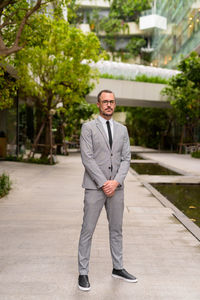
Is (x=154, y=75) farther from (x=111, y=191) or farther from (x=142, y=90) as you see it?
(x=111, y=191)

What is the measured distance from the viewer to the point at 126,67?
2905cm

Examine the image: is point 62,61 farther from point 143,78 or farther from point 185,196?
point 143,78

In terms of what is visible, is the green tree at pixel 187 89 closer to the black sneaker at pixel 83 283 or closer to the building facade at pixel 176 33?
the building facade at pixel 176 33

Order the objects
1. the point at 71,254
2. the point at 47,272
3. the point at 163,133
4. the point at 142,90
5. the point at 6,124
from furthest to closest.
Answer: the point at 163,133
the point at 142,90
the point at 6,124
the point at 71,254
the point at 47,272

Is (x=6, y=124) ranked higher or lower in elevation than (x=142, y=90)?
lower

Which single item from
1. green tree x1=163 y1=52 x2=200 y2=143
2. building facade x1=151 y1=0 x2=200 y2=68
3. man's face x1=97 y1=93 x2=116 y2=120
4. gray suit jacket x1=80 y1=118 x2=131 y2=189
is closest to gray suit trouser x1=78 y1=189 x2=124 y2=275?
gray suit jacket x1=80 y1=118 x2=131 y2=189

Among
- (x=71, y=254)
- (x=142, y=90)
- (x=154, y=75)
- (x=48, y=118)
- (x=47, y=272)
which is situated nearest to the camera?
(x=47, y=272)

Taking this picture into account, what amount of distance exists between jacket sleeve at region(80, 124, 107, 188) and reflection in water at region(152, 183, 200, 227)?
137 inches

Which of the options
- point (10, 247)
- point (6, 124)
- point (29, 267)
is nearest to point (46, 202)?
point (10, 247)

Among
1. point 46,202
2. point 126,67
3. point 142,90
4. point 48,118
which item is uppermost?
point 126,67

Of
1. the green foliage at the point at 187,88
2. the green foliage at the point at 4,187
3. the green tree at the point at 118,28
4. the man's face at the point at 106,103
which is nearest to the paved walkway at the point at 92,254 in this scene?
the green foliage at the point at 4,187

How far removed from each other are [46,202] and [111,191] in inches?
187

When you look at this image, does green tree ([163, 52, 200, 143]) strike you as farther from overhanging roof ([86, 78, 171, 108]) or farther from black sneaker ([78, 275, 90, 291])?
black sneaker ([78, 275, 90, 291])

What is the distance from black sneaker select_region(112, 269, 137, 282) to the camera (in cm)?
365
